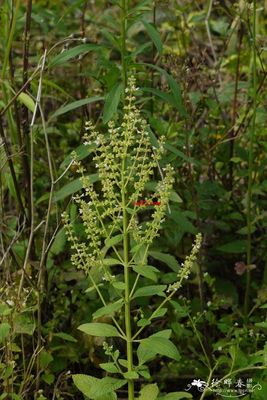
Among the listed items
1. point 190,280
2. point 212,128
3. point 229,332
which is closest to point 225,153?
point 212,128

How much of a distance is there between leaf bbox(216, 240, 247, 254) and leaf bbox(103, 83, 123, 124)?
2.80ft

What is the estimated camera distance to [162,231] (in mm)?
3043

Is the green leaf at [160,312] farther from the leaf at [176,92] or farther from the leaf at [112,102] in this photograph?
the leaf at [176,92]

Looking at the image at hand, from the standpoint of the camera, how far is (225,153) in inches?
131

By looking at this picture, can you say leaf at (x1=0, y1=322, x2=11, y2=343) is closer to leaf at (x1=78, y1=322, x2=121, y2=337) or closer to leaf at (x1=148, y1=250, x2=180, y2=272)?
leaf at (x1=78, y1=322, x2=121, y2=337)

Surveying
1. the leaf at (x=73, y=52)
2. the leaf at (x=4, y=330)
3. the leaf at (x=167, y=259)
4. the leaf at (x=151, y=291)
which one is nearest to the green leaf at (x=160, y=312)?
the leaf at (x=151, y=291)

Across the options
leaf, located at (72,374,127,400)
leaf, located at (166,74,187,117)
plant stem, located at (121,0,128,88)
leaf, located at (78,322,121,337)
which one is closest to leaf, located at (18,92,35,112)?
plant stem, located at (121,0,128,88)

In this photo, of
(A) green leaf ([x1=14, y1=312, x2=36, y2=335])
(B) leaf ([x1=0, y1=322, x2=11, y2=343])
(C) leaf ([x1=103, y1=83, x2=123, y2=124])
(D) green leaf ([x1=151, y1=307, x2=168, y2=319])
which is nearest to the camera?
(D) green leaf ([x1=151, y1=307, x2=168, y2=319])

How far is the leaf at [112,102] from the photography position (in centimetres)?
242

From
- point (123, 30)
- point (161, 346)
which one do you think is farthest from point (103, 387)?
point (123, 30)

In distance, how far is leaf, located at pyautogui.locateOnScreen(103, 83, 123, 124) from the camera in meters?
2.42

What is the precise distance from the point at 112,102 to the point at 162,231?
0.75 meters

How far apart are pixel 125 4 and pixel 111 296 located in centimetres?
94

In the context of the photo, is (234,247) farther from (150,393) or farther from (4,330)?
(4,330)
